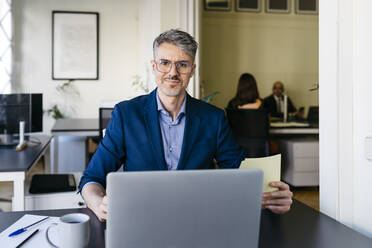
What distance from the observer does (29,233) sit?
1027 mm

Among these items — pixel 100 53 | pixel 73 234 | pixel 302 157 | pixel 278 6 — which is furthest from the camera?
pixel 278 6

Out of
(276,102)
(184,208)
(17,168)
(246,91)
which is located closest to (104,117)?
(17,168)

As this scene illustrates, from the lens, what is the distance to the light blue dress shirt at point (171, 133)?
151cm

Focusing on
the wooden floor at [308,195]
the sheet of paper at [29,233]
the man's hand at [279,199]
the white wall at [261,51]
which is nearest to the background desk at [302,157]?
the wooden floor at [308,195]

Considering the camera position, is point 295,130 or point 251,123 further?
point 295,130

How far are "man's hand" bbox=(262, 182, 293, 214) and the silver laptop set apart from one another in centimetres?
39

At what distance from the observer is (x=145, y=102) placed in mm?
1555

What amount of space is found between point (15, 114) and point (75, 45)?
3.56 meters

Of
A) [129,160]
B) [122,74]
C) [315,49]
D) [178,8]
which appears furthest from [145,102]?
[315,49]

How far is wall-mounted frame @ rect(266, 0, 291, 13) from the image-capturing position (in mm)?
6492

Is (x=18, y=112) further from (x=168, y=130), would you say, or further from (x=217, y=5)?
(x=217, y=5)

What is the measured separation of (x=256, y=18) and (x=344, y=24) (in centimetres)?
556

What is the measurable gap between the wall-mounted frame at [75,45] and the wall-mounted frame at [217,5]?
189 centimetres

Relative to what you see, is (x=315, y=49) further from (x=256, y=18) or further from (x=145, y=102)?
(x=145, y=102)
